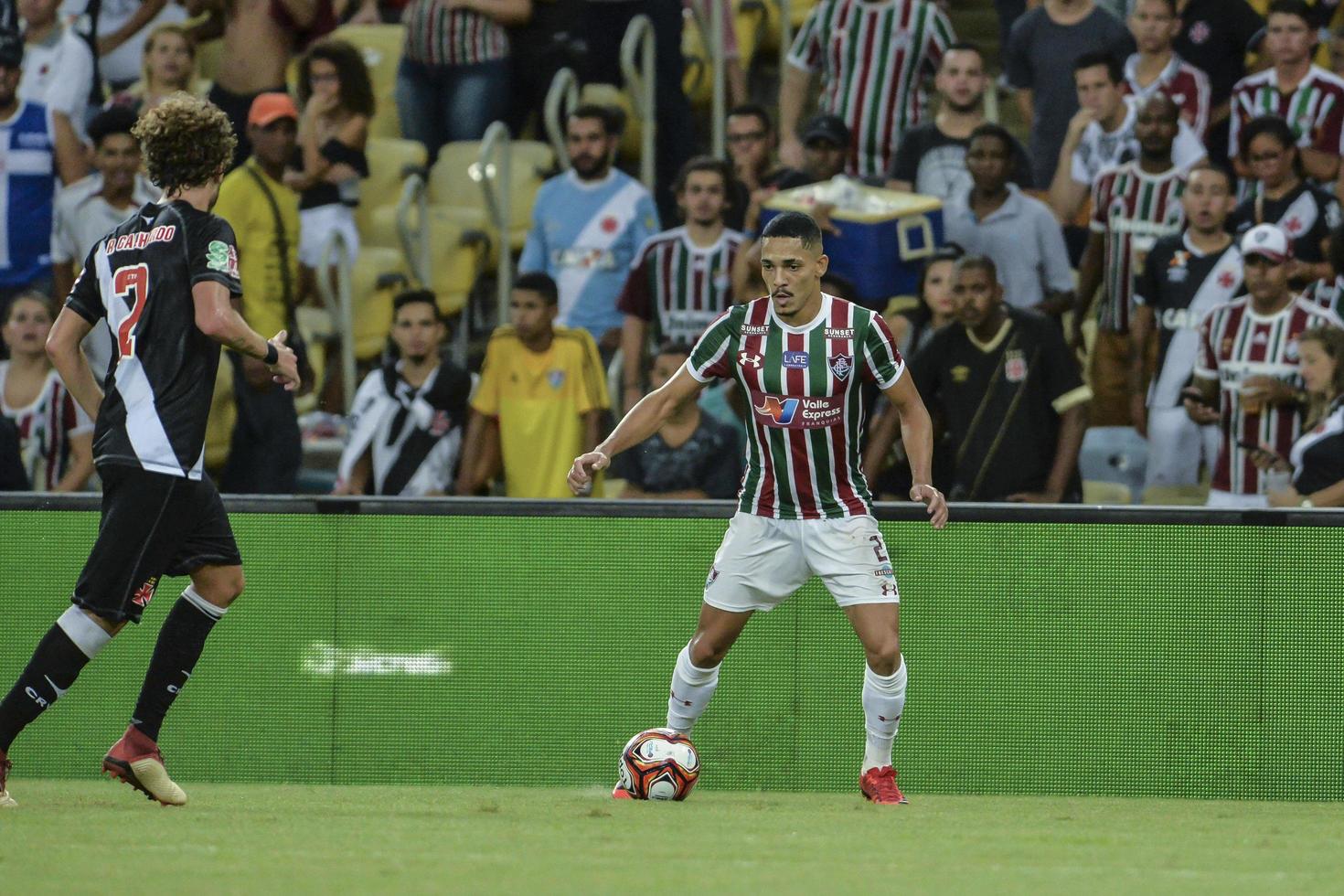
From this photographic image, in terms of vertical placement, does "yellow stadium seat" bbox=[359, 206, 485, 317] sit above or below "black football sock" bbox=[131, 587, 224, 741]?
above

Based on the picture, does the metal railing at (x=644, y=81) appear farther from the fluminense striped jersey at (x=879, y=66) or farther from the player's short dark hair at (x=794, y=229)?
the player's short dark hair at (x=794, y=229)

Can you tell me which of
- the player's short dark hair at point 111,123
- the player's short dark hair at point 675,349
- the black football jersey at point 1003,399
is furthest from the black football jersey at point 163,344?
the player's short dark hair at point 111,123

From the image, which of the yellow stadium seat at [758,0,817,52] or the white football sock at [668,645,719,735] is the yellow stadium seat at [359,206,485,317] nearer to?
the yellow stadium seat at [758,0,817,52]

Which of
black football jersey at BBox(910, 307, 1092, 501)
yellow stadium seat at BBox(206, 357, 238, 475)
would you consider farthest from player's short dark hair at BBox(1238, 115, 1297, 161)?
yellow stadium seat at BBox(206, 357, 238, 475)

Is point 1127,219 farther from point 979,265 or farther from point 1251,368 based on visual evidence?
point 979,265

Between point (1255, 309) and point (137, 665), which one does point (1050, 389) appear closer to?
point (1255, 309)

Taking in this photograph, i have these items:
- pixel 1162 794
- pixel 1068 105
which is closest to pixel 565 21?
pixel 1068 105

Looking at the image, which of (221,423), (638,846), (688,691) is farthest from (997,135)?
(638,846)

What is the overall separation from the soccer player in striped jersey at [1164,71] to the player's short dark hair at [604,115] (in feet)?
9.87

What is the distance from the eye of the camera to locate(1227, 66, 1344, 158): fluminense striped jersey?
37.9 feet

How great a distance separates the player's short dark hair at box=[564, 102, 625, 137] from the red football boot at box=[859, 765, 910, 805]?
5391 millimetres

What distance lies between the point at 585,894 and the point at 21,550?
15.7ft

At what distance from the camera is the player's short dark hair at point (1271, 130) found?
1088 cm

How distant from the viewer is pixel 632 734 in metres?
8.74
